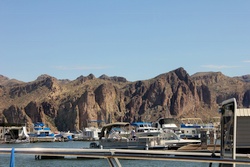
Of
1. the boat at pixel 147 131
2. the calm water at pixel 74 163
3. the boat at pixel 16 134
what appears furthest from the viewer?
the boat at pixel 16 134

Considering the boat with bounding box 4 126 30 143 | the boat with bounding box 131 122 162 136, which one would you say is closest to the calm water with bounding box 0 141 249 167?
the boat with bounding box 131 122 162 136

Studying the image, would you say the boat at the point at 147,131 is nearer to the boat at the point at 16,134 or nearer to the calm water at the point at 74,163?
the calm water at the point at 74,163

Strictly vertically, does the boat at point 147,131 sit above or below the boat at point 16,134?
above

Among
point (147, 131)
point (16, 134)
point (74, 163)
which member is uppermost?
point (147, 131)

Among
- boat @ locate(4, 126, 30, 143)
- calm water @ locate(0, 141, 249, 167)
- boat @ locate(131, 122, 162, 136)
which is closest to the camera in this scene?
calm water @ locate(0, 141, 249, 167)

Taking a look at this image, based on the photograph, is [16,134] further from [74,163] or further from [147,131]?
[74,163]

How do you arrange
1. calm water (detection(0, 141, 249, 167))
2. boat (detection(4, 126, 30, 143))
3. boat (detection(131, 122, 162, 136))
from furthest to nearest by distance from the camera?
boat (detection(4, 126, 30, 143)), boat (detection(131, 122, 162, 136)), calm water (detection(0, 141, 249, 167))

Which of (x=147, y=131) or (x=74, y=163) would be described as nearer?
(x=74, y=163)

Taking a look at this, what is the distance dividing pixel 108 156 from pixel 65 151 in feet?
2.11

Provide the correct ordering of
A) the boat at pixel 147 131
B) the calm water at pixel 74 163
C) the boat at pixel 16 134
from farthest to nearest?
the boat at pixel 16 134, the boat at pixel 147 131, the calm water at pixel 74 163

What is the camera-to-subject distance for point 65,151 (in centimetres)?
708

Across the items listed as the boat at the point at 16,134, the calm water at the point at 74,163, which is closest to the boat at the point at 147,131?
the calm water at the point at 74,163

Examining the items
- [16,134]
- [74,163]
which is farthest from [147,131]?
[16,134]

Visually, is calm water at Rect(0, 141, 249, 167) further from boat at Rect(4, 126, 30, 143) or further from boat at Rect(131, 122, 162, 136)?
boat at Rect(4, 126, 30, 143)
